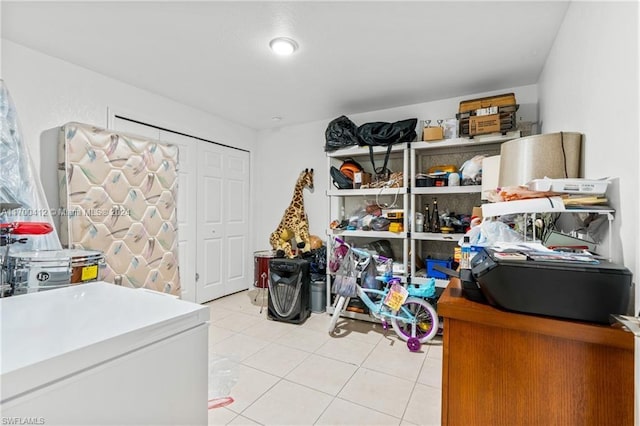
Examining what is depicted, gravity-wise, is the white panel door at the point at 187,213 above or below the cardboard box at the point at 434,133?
below

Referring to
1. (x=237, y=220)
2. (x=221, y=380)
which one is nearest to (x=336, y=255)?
(x=221, y=380)

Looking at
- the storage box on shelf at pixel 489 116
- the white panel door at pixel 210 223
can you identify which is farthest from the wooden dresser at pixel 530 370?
the white panel door at pixel 210 223

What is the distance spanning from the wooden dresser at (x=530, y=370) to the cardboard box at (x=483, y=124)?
6.77 feet

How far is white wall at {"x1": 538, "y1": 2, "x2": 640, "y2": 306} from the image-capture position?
0.95 m

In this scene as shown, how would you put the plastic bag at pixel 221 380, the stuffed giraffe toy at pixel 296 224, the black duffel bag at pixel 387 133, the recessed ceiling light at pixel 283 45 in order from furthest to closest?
the stuffed giraffe toy at pixel 296 224 < the black duffel bag at pixel 387 133 < the recessed ceiling light at pixel 283 45 < the plastic bag at pixel 221 380

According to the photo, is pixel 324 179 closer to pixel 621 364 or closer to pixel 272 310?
pixel 272 310

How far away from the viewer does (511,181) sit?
5.38 feet

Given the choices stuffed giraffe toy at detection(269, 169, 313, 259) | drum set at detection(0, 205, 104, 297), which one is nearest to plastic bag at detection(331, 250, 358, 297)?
stuffed giraffe toy at detection(269, 169, 313, 259)

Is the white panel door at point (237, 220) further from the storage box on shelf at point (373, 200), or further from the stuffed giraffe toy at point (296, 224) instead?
the storage box on shelf at point (373, 200)

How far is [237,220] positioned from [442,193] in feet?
8.94

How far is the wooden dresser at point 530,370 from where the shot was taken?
29.8 inches

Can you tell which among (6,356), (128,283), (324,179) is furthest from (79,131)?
(324,179)

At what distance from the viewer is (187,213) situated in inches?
136

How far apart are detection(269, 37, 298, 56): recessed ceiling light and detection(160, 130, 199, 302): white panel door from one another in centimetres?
179
